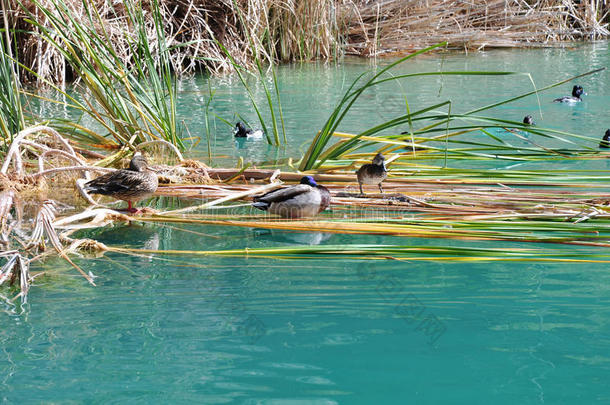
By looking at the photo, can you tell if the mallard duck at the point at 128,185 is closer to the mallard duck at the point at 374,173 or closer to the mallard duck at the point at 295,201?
the mallard duck at the point at 295,201

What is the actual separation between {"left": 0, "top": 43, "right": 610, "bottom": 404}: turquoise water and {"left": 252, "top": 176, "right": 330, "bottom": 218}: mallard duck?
0.81ft

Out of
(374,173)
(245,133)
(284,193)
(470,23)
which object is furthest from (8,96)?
(470,23)

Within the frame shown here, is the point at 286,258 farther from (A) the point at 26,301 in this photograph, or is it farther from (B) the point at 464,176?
A: (B) the point at 464,176

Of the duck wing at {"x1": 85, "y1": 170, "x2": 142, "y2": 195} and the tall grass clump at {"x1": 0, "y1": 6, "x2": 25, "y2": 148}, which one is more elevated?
the tall grass clump at {"x1": 0, "y1": 6, "x2": 25, "y2": 148}

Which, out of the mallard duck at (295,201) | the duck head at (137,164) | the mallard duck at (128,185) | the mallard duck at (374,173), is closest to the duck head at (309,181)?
the mallard duck at (295,201)

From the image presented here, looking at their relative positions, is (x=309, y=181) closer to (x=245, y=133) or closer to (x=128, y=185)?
(x=128, y=185)

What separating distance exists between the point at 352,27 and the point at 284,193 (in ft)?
39.1

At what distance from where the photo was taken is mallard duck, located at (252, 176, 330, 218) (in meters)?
3.91

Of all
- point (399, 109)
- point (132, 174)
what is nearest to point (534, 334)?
point (132, 174)

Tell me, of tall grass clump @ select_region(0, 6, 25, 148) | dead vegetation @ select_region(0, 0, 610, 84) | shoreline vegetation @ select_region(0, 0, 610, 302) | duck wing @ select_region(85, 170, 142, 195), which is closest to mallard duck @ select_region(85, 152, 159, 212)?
duck wing @ select_region(85, 170, 142, 195)

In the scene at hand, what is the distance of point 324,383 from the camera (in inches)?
88.9

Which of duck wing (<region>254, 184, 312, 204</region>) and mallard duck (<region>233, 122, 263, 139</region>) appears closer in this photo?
duck wing (<region>254, 184, 312, 204</region>)

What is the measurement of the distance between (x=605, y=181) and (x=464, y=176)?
862 mm

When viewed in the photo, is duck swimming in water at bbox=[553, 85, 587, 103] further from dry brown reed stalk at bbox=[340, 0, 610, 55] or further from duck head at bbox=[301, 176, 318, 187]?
duck head at bbox=[301, 176, 318, 187]
